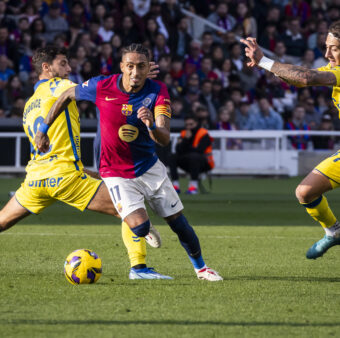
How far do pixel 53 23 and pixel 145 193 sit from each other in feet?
49.5

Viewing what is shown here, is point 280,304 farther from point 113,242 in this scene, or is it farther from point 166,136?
point 113,242

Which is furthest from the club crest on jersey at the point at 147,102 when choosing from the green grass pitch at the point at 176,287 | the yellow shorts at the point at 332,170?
the yellow shorts at the point at 332,170

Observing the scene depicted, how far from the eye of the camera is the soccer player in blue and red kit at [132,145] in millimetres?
7273

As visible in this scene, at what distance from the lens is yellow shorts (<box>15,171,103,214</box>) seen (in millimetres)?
7797

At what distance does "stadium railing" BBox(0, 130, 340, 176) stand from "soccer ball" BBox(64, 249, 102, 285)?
12809 mm

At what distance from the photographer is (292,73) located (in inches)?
286

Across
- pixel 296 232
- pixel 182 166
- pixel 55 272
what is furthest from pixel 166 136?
pixel 182 166

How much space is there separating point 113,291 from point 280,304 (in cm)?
131

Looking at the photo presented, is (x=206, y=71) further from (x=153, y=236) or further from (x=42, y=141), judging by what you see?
(x=42, y=141)

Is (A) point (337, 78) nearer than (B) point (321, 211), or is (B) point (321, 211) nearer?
(A) point (337, 78)

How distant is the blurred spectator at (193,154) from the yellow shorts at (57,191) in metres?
9.96

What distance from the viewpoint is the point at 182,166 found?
18.2 meters

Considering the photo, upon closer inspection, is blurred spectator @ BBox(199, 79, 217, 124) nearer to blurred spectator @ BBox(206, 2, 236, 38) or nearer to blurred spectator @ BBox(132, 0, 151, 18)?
blurred spectator @ BBox(132, 0, 151, 18)

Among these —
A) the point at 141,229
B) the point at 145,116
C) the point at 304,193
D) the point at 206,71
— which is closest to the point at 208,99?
the point at 206,71
